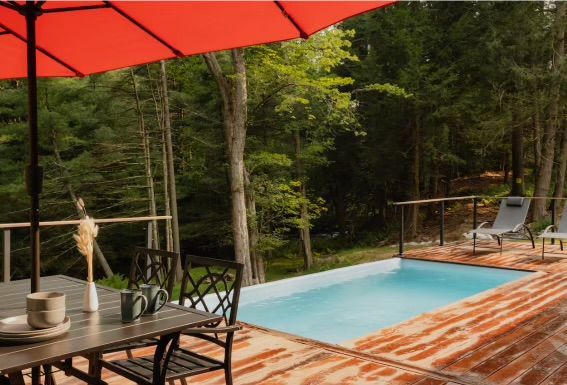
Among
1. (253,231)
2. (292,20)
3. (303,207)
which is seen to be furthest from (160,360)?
(303,207)

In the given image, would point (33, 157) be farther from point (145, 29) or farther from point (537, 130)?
point (537, 130)

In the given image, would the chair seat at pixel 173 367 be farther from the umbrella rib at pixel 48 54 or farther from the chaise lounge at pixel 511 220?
the chaise lounge at pixel 511 220

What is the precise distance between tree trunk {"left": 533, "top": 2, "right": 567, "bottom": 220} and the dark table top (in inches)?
507

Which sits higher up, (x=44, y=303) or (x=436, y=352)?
(x=44, y=303)

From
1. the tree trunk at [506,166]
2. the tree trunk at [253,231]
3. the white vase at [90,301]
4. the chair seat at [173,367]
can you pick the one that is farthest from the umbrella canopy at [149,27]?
the tree trunk at [506,166]

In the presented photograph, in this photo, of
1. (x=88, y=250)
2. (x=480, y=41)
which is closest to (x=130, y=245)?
(x=480, y=41)

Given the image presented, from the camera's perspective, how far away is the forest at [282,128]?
12.6 m

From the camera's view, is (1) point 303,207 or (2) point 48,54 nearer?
(2) point 48,54

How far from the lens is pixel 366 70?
55.6ft

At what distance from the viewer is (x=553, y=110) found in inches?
504

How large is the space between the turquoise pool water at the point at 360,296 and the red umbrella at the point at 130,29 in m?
3.64

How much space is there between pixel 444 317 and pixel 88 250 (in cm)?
379

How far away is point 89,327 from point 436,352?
277 centimetres

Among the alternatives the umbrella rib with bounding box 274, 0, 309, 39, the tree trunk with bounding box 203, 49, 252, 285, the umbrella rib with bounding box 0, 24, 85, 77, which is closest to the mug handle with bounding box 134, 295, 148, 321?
the umbrella rib with bounding box 274, 0, 309, 39
